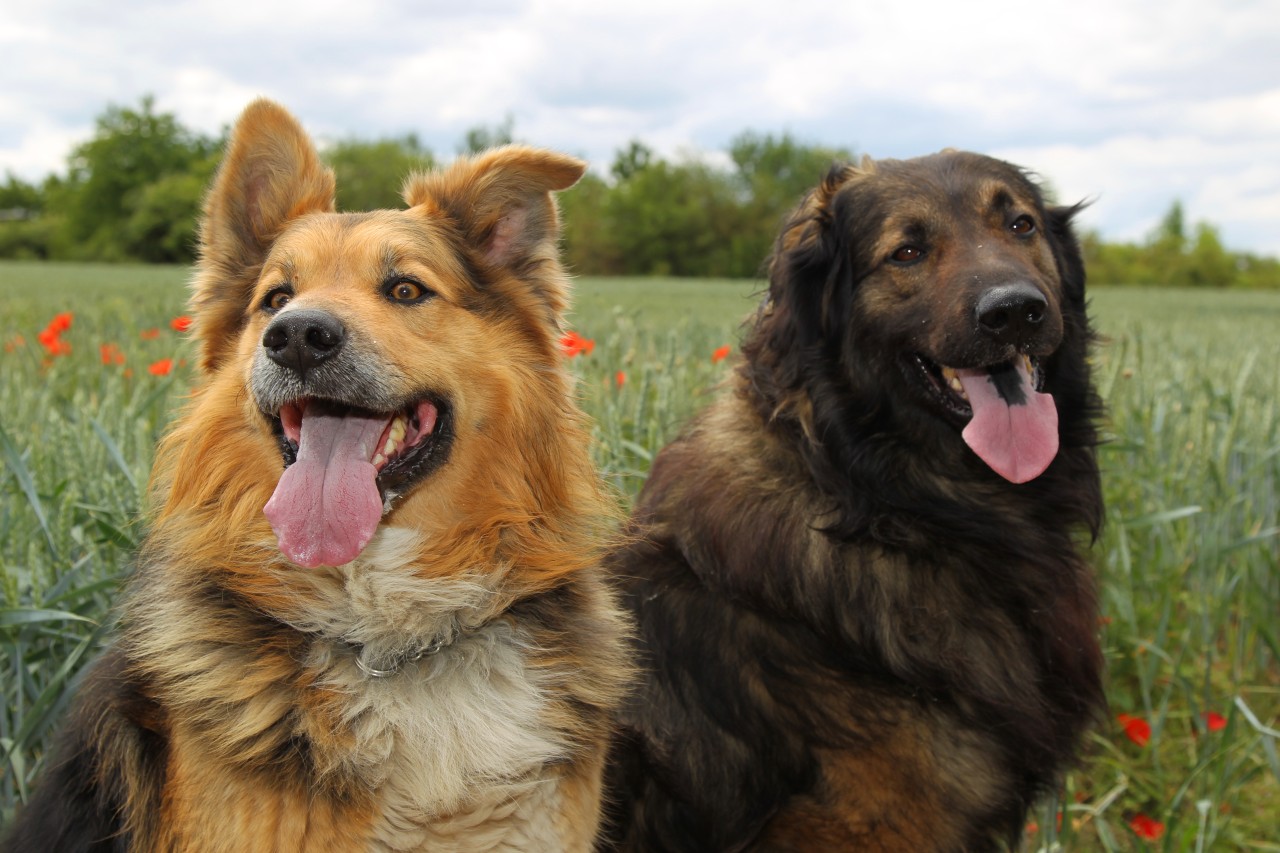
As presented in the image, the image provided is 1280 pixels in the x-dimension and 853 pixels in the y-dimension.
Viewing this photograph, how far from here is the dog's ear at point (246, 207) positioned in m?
2.95

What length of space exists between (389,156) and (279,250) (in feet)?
271

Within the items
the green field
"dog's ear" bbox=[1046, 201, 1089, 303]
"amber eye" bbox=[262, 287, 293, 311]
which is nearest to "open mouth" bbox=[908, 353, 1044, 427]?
"dog's ear" bbox=[1046, 201, 1089, 303]

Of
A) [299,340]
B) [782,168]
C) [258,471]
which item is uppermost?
[782,168]

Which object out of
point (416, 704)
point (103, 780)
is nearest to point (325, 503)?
point (416, 704)

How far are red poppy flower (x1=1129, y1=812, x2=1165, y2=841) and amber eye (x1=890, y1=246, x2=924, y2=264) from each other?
7.39 ft

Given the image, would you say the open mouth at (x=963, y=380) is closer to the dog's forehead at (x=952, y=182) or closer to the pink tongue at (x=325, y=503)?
the dog's forehead at (x=952, y=182)

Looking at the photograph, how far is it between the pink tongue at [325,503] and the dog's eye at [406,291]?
0.46m

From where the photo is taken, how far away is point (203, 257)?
301 centimetres

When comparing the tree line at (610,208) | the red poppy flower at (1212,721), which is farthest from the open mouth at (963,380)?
the tree line at (610,208)

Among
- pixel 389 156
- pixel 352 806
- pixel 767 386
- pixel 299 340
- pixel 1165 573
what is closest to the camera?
pixel 352 806

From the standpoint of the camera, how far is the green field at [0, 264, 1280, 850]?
11.0ft

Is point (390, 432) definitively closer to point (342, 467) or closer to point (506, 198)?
point (342, 467)

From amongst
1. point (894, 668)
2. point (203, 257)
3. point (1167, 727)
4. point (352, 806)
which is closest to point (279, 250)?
point (203, 257)

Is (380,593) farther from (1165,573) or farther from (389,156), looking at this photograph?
(389,156)
